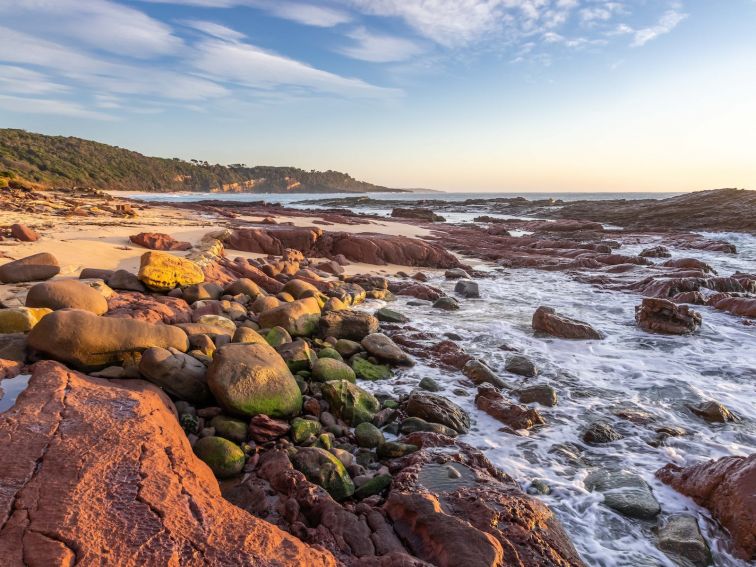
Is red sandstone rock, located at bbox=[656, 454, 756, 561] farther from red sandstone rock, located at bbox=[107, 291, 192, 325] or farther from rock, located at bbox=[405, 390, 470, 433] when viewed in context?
red sandstone rock, located at bbox=[107, 291, 192, 325]

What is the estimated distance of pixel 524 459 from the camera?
395 centimetres

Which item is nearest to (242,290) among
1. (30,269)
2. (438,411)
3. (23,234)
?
(30,269)

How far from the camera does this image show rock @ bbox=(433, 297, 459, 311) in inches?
368

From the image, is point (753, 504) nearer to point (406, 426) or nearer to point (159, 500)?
point (406, 426)

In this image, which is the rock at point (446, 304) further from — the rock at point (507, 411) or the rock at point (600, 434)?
the rock at point (600, 434)

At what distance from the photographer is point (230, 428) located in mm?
3609

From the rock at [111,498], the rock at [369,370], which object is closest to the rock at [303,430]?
the rock at [111,498]

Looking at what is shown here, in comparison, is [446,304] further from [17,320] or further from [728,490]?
[17,320]

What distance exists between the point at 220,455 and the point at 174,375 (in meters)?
0.92

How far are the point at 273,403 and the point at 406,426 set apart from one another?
51.3 inches

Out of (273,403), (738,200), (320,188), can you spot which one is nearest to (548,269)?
(273,403)

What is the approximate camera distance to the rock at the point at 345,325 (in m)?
6.45

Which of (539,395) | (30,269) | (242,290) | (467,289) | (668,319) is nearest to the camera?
(539,395)

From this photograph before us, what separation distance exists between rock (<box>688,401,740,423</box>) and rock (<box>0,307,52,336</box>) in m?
7.05
